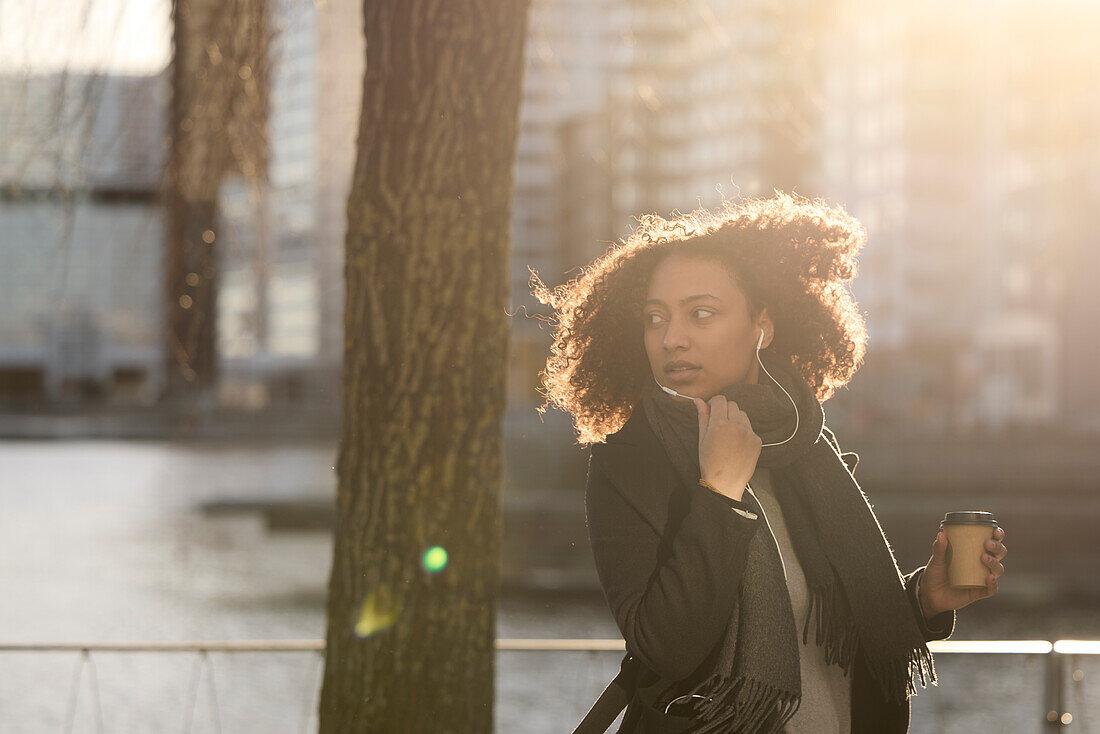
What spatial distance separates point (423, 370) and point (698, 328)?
0.77 metres

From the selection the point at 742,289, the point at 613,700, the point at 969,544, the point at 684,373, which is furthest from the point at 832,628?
the point at 742,289

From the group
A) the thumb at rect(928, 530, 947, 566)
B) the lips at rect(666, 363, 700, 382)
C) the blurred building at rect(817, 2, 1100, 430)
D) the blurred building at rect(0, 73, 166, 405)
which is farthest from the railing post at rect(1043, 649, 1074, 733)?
the blurred building at rect(817, 2, 1100, 430)

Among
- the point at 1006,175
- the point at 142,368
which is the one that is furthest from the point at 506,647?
the point at 142,368

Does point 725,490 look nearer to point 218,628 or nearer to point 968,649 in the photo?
point 968,649

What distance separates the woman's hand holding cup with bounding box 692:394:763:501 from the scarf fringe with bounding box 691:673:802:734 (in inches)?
12.7

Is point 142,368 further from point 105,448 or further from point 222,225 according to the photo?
point 222,225

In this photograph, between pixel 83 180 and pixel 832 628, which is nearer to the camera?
pixel 832 628

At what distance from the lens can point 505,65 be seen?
269 cm

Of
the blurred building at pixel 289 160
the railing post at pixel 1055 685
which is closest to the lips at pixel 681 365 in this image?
the blurred building at pixel 289 160

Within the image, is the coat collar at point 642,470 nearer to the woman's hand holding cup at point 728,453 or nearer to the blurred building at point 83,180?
the woman's hand holding cup at point 728,453

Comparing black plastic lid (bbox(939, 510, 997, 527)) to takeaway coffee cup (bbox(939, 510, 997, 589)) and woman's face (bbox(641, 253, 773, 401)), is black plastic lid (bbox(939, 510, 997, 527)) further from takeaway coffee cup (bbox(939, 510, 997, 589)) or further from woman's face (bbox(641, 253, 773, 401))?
woman's face (bbox(641, 253, 773, 401))

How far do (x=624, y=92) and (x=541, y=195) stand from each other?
61831 millimetres

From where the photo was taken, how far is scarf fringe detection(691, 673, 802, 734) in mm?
1944

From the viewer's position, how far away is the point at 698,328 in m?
2.05
